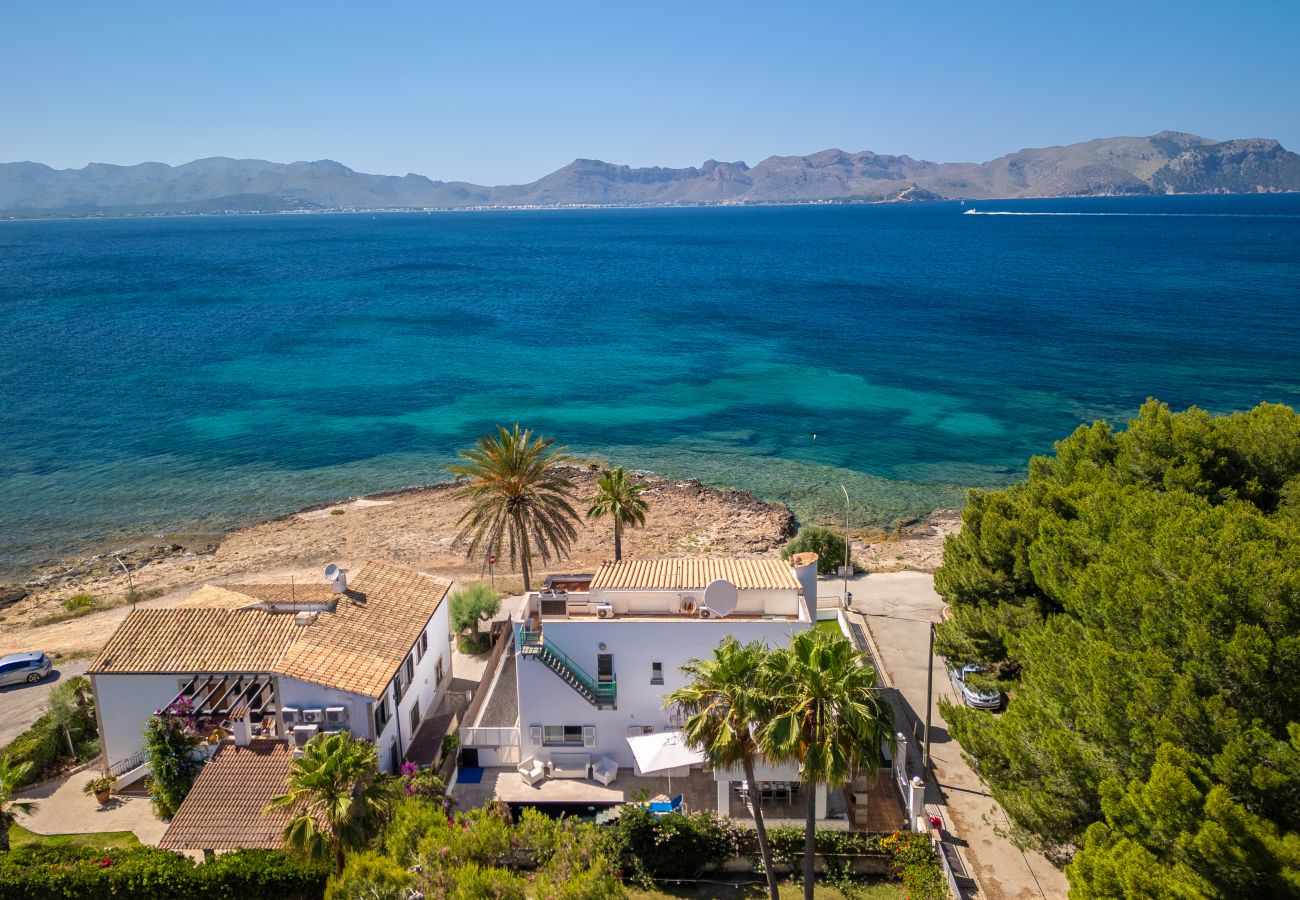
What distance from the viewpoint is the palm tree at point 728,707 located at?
18.6 m

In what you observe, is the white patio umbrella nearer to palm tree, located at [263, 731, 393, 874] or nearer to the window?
the window

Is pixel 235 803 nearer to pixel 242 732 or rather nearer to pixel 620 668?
pixel 242 732

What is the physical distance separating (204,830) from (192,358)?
90.4 m

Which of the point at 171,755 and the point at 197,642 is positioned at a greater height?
the point at 197,642

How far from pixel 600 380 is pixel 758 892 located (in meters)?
69.9

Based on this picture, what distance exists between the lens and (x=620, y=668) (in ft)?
92.2

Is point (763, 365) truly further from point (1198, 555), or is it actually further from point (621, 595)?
point (1198, 555)


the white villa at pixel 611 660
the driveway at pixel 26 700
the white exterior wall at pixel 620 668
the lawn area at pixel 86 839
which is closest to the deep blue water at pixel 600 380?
the driveway at pixel 26 700

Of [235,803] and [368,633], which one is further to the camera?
[368,633]

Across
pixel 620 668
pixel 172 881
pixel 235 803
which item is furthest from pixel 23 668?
pixel 620 668

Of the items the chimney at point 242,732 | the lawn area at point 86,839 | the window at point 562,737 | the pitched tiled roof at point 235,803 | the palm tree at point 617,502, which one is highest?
the palm tree at point 617,502

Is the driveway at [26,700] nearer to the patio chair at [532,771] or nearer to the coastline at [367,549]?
the coastline at [367,549]

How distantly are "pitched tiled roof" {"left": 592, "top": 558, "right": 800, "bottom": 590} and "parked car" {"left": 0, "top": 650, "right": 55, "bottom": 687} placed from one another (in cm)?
2436

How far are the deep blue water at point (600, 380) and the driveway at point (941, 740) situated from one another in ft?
44.9
